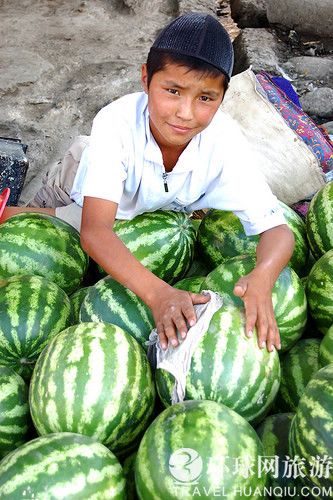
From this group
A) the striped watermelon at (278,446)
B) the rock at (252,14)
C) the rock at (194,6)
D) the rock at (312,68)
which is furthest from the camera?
the rock at (252,14)

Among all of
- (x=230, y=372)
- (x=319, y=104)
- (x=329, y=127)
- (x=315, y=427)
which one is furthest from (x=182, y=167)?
(x=319, y=104)

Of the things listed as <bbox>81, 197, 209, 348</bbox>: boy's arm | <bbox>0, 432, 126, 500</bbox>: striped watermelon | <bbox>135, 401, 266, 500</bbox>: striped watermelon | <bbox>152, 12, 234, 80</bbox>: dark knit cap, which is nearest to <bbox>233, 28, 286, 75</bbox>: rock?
<bbox>152, 12, 234, 80</bbox>: dark knit cap

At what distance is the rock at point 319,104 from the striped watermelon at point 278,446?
3529mm

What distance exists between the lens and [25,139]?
4672 mm

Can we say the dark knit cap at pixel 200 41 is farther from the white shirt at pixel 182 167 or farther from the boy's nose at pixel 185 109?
the white shirt at pixel 182 167

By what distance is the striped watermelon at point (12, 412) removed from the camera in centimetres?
→ 199

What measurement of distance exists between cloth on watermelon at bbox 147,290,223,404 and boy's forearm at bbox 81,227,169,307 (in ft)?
0.66

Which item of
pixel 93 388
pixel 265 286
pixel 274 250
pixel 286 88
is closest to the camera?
pixel 93 388

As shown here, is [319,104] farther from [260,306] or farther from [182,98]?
[260,306]

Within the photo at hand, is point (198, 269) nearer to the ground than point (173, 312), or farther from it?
nearer to the ground

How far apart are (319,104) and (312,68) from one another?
820mm

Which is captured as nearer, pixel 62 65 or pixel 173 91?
pixel 173 91

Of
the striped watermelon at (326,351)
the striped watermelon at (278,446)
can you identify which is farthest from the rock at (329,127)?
the striped watermelon at (278,446)

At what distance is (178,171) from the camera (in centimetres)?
271
